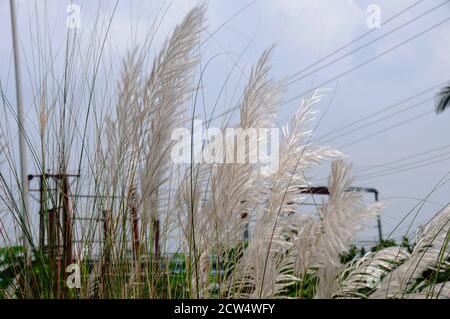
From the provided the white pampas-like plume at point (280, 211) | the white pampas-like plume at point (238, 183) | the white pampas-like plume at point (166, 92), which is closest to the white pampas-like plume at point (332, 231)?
the white pampas-like plume at point (280, 211)

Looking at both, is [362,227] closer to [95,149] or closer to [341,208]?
[341,208]

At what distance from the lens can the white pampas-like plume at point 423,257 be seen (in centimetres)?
179

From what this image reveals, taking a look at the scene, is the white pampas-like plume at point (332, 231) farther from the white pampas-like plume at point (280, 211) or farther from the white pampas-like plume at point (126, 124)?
the white pampas-like plume at point (126, 124)

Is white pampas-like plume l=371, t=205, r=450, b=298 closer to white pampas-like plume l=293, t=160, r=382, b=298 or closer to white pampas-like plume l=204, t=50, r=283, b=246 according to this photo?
white pampas-like plume l=293, t=160, r=382, b=298

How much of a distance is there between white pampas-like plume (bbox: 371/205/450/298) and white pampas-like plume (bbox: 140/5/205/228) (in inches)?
25.8

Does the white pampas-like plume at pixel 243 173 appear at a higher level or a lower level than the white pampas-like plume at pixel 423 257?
higher

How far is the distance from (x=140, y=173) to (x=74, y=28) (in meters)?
0.76

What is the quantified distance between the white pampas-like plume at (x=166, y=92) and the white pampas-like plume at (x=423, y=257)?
656mm

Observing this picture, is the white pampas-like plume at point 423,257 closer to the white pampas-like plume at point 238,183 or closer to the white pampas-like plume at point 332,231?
the white pampas-like plume at point 332,231

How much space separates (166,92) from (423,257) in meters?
0.80

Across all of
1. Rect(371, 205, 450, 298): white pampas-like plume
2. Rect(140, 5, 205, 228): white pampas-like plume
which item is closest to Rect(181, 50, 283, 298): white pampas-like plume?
Rect(140, 5, 205, 228): white pampas-like plume

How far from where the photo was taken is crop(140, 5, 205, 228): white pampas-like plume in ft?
5.82

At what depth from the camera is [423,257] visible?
1.81 meters

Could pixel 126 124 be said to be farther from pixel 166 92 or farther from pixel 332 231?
pixel 332 231
